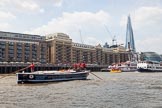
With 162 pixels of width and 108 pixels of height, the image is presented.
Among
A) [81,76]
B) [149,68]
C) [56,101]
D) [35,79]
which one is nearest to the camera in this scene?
[56,101]

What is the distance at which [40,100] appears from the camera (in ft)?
126

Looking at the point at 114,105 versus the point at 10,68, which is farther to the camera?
the point at 10,68

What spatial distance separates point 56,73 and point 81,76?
413 inches

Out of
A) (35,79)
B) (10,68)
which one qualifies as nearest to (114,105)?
(35,79)

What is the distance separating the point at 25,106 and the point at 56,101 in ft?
15.4

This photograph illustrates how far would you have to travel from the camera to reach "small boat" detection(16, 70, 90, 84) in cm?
6681

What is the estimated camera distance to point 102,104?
35438mm

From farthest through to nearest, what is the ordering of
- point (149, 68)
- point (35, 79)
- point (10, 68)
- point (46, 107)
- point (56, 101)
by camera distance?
point (149, 68), point (10, 68), point (35, 79), point (56, 101), point (46, 107)

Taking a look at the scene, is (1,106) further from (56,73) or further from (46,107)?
(56,73)

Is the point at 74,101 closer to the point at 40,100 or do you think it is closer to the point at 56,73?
the point at 40,100

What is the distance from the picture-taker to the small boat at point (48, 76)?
66.8 metres

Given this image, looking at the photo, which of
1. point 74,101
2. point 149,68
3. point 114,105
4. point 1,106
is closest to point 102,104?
point 114,105

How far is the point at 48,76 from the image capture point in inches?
2817

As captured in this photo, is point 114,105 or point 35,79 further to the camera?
point 35,79
